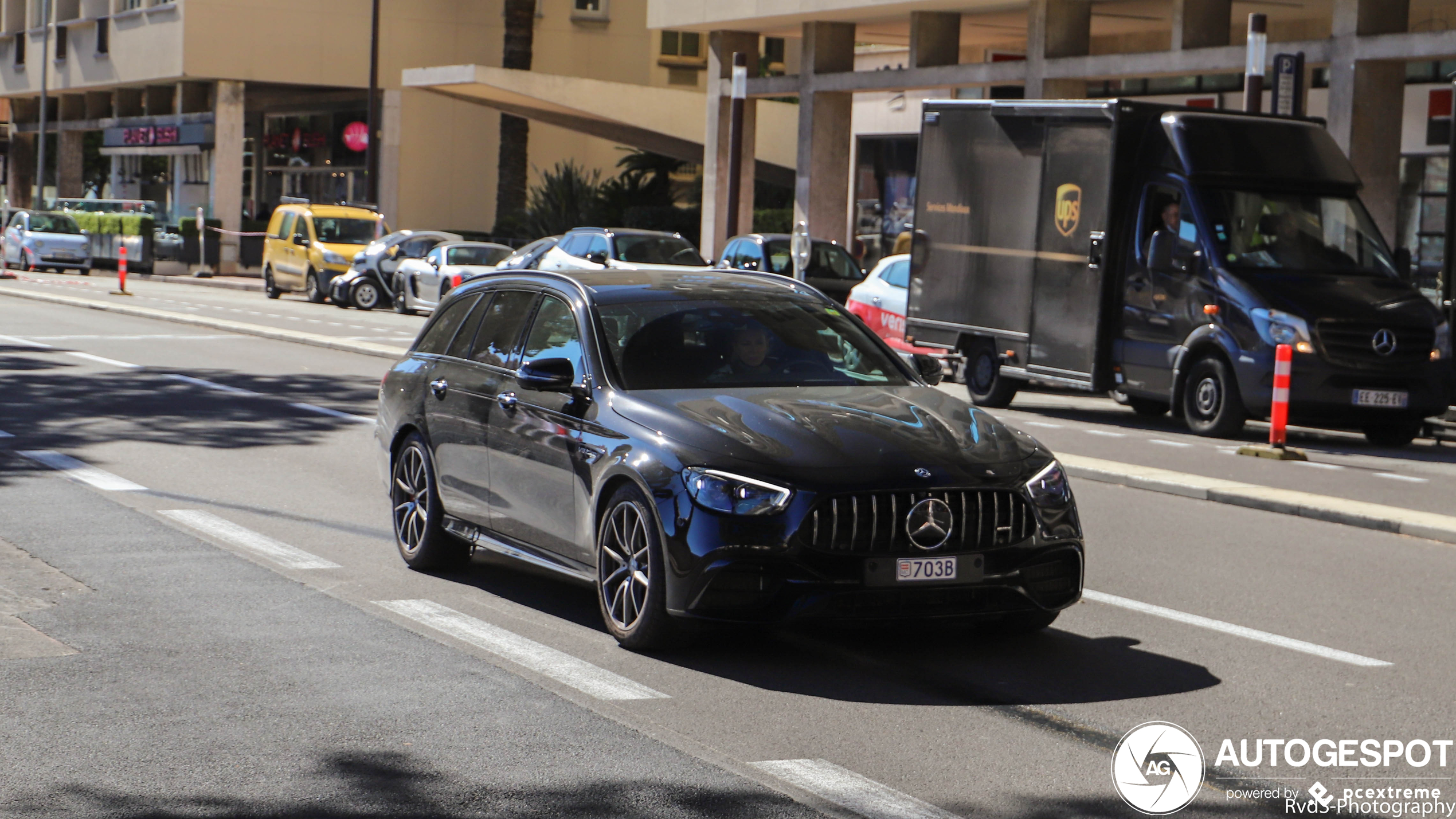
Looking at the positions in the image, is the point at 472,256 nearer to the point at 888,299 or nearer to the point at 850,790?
the point at 888,299

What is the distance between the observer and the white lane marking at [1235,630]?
715 cm

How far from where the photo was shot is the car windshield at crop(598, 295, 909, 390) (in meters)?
7.51

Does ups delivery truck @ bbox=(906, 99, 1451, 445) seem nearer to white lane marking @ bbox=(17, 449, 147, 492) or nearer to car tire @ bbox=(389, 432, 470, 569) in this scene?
car tire @ bbox=(389, 432, 470, 569)

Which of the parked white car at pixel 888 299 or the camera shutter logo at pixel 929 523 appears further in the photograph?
the parked white car at pixel 888 299

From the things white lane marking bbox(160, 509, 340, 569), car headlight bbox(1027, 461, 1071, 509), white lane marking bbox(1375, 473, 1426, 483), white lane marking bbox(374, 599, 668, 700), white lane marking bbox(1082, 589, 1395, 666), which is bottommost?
white lane marking bbox(160, 509, 340, 569)

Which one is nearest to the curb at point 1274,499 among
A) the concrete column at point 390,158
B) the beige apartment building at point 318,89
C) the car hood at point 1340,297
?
the car hood at point 1340,297

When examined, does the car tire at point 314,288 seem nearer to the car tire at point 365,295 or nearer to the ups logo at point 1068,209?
the car tire at point 365,295

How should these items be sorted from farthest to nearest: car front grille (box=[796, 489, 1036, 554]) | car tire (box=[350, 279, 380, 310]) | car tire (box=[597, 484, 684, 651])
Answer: car tire (box=[350, 279, 380, 310])
car tire (box=[597, 484, 684, 651])
car front grille (box=[796, 489, 1036, 554])

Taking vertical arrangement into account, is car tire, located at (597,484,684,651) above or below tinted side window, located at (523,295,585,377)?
below

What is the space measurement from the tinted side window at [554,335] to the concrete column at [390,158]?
144 feet

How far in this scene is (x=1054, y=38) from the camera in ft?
97.1

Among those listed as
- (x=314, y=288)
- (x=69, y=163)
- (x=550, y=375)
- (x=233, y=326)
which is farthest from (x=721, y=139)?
(x=69, y=163)

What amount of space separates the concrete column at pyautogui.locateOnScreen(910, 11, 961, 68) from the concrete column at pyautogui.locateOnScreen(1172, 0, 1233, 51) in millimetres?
5525

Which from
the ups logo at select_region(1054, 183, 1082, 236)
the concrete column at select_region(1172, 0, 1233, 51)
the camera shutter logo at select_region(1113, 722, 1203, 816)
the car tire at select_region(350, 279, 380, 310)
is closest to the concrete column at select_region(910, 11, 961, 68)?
the concrete column at select_region(1172, 0, 1233, 51)
